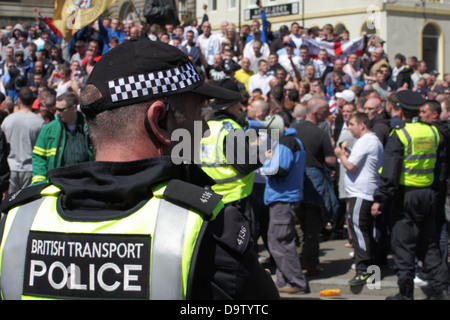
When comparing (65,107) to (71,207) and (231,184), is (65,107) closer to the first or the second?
(231,184)

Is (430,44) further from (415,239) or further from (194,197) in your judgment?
(194,197)

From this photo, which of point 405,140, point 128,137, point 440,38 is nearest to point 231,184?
point 405,140

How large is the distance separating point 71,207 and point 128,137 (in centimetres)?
28

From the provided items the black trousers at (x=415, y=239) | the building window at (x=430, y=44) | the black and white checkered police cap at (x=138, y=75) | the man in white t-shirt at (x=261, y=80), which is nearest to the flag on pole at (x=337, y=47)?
the man in white t-shirt at (x=261, y=80)

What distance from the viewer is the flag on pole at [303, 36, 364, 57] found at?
14.8m

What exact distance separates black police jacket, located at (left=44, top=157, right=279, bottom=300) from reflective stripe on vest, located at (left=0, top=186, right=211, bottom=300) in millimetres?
41

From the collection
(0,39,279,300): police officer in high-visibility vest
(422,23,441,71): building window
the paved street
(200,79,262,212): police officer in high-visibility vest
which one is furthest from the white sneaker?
(422,23,441,71): building window

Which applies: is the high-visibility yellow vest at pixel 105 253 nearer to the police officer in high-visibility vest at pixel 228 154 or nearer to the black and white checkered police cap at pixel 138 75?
the black and white checkered police cap at pixel 138 75

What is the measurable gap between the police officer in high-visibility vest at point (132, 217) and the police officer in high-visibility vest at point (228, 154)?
4.14m

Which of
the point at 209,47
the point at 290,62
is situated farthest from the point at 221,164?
the point at 209,47

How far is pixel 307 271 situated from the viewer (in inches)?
304

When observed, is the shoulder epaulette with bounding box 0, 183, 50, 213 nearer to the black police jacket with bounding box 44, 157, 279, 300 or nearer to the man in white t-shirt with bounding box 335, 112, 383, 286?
the black police jacket with bounding box 44, 157, 279, 300

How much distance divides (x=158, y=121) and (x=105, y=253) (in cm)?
45

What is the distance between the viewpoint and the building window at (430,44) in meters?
25.1
